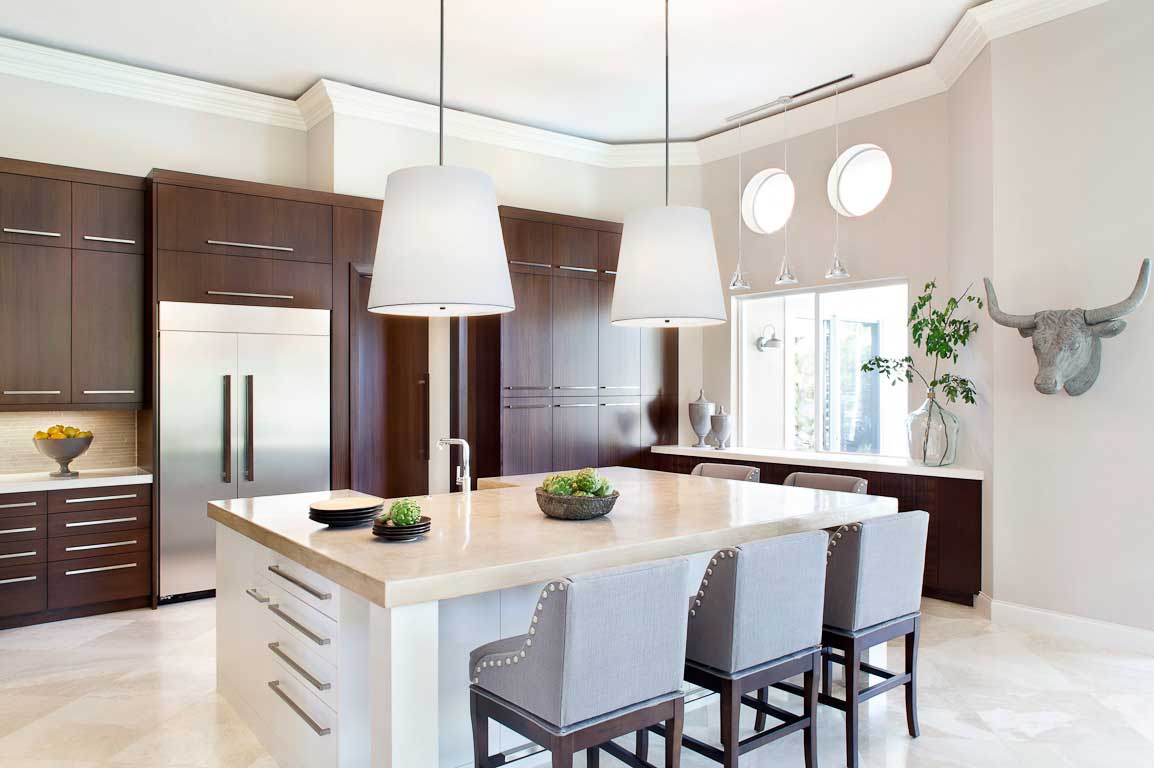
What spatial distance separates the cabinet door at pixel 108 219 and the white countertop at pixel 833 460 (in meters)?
3.98

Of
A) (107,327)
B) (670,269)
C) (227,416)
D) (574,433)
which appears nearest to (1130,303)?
(670,269)

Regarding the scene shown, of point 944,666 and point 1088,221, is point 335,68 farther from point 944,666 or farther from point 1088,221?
point 944,666

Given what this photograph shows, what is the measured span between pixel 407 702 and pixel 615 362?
14.8ft

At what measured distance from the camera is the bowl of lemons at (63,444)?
452cm

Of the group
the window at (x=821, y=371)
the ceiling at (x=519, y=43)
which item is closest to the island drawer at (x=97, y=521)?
the ceiling at (x=519, y=43)

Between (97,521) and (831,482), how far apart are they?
13.4 ft

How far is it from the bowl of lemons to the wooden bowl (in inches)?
129

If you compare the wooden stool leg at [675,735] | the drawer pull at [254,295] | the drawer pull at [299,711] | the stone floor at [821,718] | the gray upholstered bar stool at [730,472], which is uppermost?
the drawer pull at [254,295]

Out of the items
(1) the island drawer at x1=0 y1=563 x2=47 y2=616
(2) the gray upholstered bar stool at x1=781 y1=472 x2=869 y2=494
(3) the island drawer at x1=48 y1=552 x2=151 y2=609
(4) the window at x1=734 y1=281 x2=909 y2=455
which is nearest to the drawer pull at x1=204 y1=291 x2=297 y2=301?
(3) the island drawer at x1=48 y1=552 x2=151 y2=609

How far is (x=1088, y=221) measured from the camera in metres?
4.11

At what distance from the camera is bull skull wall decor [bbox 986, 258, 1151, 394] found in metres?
3.92

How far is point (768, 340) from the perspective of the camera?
6.35m

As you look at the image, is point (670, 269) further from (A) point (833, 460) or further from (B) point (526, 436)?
(B) point (526, 436)

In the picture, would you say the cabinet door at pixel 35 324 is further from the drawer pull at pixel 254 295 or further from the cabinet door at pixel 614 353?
the cabinet door at pixel 614 353
